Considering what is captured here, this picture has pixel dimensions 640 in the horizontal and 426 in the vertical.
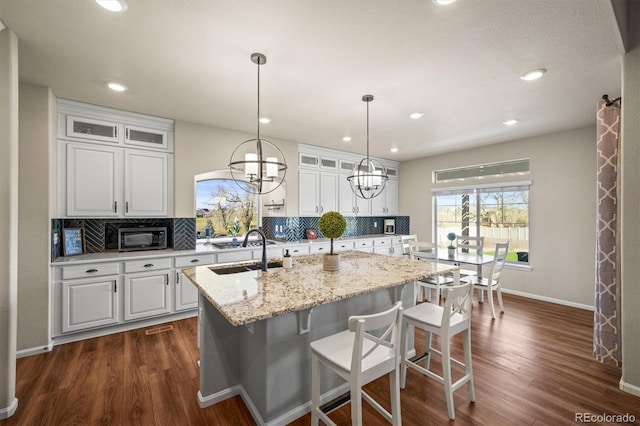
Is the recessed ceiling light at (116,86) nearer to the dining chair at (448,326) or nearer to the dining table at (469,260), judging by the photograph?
the dining chair at (448,326)

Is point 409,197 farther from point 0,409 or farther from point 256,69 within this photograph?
point 0,409

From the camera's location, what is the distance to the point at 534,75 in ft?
8.31

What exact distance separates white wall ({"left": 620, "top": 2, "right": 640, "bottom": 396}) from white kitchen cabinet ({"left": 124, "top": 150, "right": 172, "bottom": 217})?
4.78 metres

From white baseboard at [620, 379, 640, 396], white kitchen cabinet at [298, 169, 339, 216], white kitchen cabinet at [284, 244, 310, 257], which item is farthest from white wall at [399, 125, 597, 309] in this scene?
white kitchen cabinet at [284, 244, 310, 257]

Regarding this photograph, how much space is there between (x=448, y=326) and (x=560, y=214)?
3850 mm

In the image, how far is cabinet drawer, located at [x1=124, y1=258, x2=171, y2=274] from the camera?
328 centimetres

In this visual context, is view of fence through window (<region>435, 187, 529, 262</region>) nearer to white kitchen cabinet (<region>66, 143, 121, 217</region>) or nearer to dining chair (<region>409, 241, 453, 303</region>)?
dining chair (<region>409, 241, 453, 303</region>)

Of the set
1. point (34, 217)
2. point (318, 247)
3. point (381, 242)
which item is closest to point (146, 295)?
point (34, 217)

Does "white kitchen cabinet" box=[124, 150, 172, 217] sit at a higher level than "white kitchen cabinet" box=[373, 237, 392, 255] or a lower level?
higher

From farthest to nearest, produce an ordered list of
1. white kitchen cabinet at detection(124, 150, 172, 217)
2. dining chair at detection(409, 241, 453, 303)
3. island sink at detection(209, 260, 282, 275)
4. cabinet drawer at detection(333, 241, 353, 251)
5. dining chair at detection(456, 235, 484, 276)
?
cabinet drawer at detection(333, 241, 353, 251), dining chair at detection(456, 235, 484, 276), dining chair at detection(409, 241, 453, 303), white kitchen cabinet at detection(124, 150, 172, 217), island sink at detection(209, 260, 282, 275)

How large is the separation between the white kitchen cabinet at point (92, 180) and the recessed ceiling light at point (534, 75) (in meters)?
4.54

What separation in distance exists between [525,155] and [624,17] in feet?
9.80

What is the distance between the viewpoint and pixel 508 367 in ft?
8.39

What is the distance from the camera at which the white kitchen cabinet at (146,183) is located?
3.52m
